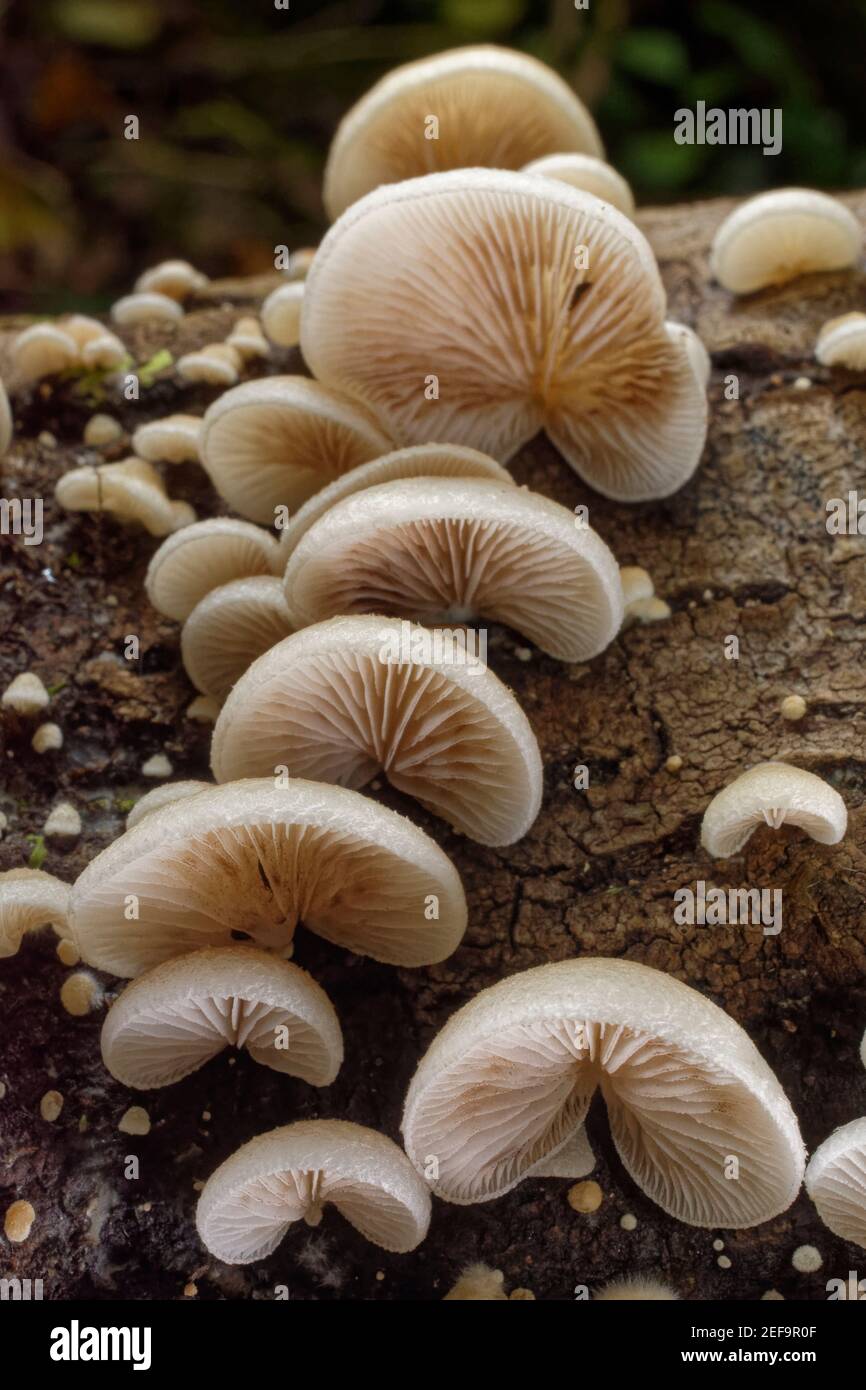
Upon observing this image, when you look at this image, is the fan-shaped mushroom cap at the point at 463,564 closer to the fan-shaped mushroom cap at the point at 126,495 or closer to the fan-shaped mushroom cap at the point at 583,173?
the fan-shaped mushroom cap at the point at 126,495

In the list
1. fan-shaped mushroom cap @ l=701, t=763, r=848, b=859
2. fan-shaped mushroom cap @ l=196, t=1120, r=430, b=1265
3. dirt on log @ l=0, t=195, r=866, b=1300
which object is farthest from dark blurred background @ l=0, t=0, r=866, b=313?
fan-shaped mushroom cap @ l=196, t=1120, r=430, b=1265

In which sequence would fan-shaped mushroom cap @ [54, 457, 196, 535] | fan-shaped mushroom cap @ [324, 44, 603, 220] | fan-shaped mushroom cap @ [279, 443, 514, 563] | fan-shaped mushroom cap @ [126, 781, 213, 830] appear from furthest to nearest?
fan-shaped mushroom cap @ [324, 44, 603, 220]
fan-shaped mushroom cap @ [54, 457, 196, 535]
fan-shaped mushroom cap @ [279, 443, 514, 563]
fan-shaped mushroom cap @ [126, 781, 213, 830]

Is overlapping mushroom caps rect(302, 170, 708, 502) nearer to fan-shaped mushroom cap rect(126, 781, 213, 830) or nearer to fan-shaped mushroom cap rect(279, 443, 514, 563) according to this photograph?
fan-shaped mushroom cap rect(279, 443, 514, 563)

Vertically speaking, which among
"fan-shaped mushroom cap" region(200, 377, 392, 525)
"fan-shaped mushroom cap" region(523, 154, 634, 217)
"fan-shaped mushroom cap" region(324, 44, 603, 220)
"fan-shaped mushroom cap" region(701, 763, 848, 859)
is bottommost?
"fan-shaped mushroom cap" region(701, 763, 848, 859)

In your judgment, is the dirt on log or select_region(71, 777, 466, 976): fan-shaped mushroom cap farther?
the dirt on log

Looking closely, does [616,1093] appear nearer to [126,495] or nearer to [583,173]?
[126,495]

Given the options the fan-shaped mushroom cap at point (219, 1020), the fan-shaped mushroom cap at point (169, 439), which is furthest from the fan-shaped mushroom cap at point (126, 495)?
the fan-shaped mushroom cap at point (219, 1020)

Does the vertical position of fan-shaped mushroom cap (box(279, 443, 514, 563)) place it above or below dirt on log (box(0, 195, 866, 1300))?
above
